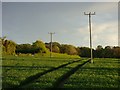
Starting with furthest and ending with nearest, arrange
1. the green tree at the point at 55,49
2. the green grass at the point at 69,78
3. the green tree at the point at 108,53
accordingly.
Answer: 1. the green tree at the point at 55,49
2. the green tree at the point at 108,53
3. the green grass at the point at 69,78

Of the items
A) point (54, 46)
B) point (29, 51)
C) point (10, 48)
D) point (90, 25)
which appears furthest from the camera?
point (54, 46)

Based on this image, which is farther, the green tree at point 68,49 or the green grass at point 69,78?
the green tree at point 68,49

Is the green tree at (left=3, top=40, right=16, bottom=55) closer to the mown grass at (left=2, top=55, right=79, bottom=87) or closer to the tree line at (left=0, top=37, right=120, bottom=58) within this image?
the tree line at (left=0, top=37, right=120, bottom=58)

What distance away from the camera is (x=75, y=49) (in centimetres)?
19775

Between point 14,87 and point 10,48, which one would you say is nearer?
point 14,87

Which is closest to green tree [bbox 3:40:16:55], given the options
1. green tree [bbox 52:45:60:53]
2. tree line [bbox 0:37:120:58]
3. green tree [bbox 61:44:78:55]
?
tree line [bbox 0:37:120:58]

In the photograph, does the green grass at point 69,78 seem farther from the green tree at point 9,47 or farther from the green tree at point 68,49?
the green tree at point 68,49

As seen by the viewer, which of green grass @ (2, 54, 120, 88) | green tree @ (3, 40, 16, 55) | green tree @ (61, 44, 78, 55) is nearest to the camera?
green grass @ (2, 54, 120, 88)

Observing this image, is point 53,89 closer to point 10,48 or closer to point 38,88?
point 38,88

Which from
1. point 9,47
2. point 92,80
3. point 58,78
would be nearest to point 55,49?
point 9,47

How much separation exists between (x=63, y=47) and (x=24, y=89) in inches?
7151

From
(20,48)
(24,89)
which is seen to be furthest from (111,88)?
(20,48)

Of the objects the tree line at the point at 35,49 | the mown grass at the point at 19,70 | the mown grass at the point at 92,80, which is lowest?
the mown grass at the point at 92,80

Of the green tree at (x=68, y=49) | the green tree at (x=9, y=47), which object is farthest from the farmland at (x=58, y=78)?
the green tree at (x=68, y=49)
